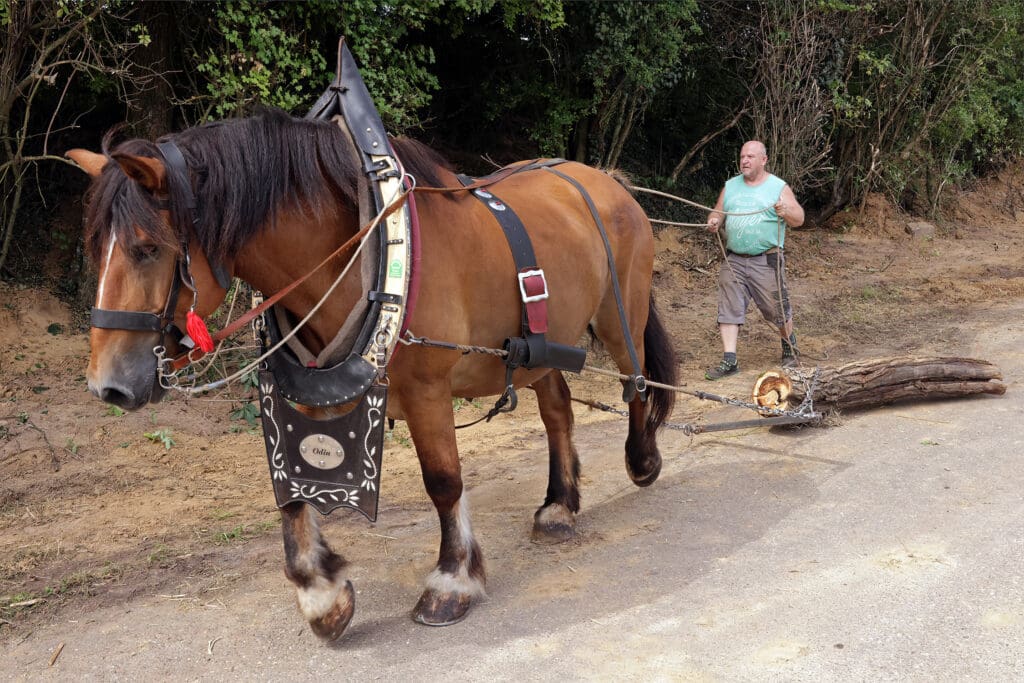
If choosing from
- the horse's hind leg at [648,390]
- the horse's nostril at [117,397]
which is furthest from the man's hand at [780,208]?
the horse's nostril at [117,397]

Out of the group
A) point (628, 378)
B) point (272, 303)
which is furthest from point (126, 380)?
point (628, 378)

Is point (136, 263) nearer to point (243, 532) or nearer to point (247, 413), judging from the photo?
point (243, 532)

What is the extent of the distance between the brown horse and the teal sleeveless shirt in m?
2.73

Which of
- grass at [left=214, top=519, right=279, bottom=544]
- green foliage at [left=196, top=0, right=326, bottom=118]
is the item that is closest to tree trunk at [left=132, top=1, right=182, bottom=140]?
green foliage at [left=196, top=0, right=326, bottom=118]

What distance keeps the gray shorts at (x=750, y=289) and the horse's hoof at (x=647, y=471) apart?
Result: 8.78 ft

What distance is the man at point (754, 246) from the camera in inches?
262

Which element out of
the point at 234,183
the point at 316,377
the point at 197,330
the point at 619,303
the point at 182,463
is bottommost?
the point at 182,463

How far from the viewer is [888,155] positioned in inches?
516

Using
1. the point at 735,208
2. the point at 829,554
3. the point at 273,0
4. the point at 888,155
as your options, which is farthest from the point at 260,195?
the point at 888,155

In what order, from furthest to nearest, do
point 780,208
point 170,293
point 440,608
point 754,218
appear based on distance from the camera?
point 754,218, point 780,208, point 440,608, point 170,293

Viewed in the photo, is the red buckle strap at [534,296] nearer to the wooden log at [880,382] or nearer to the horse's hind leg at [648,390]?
the horse's hind leg at [648,390]

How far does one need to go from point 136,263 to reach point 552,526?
91.8 inches

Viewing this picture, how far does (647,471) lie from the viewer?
15.1 feet

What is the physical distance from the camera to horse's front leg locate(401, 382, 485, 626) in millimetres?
3113
